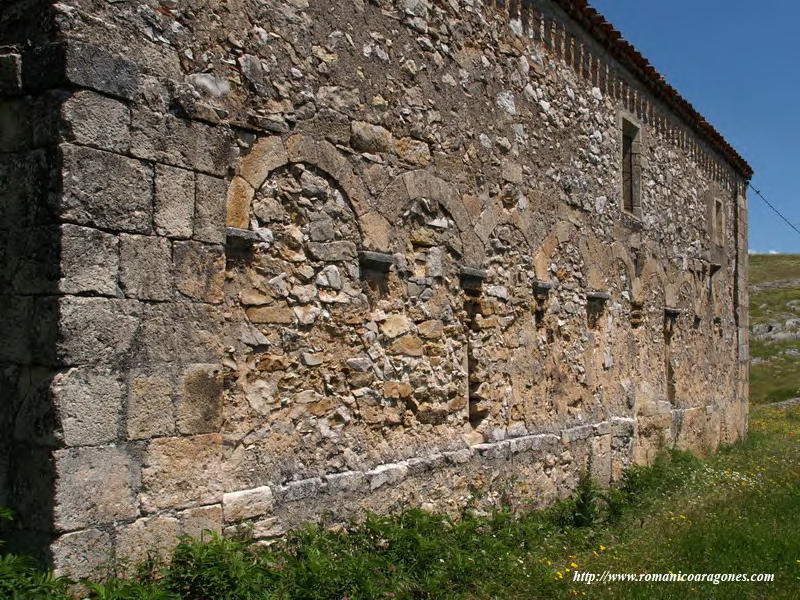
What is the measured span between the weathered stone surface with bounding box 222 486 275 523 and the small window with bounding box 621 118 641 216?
23.9 ft

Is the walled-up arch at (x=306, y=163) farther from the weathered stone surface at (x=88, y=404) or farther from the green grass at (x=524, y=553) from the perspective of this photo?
the green grass at (x=524, y=553)

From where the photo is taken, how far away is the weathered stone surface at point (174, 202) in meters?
3.88

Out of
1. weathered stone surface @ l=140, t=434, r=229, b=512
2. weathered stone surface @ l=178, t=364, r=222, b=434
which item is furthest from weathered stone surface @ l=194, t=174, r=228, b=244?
weathered stone surface @ l=140, t=434, r=229, b=512

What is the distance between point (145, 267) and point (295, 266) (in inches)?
46.9

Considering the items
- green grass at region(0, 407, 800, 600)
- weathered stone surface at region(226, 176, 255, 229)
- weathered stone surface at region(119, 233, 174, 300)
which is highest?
weathered stone surface at region(226, 176, 255, 229)

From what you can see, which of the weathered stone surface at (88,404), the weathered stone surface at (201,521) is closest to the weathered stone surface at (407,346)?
the weathered stone surface at (201,521)

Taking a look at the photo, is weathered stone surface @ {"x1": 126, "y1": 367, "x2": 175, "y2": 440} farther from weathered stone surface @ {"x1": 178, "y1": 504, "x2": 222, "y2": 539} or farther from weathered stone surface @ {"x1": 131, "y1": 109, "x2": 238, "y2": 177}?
weathered stone surface @ {"x1": 131, "y1": 109, "x2": 238, "y2": 177}

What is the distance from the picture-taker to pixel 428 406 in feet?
19.6

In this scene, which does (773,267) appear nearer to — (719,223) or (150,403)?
(719,223)

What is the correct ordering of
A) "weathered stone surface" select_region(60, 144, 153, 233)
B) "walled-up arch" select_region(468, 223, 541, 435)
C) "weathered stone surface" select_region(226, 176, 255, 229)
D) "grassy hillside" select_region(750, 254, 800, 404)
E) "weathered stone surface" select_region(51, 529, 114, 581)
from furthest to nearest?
1. "grassy hillside" select_region(750, 254, 800, 404)
2. "walled-up arch" select_region(468, 223, 541, 435)
3. "weathered stone surface" select_region(226, 176, 255, 229)
4. "weathered stone surface" select_region(60, 144, 153, 233)
5. "weathered stone surface" select_region(51, 529, 114, 581)

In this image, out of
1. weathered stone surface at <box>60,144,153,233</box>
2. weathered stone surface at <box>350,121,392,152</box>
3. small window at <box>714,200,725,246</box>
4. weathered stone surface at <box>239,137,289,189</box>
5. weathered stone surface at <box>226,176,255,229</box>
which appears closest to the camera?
weathered stone surface at <box>60,144,153,233</box>

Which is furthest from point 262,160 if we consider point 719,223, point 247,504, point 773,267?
point 773,267

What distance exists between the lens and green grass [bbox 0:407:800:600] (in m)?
3.78

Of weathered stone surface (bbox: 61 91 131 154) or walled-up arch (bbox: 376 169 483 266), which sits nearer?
weathered stone surface (bbox: 61 91 131 154)
